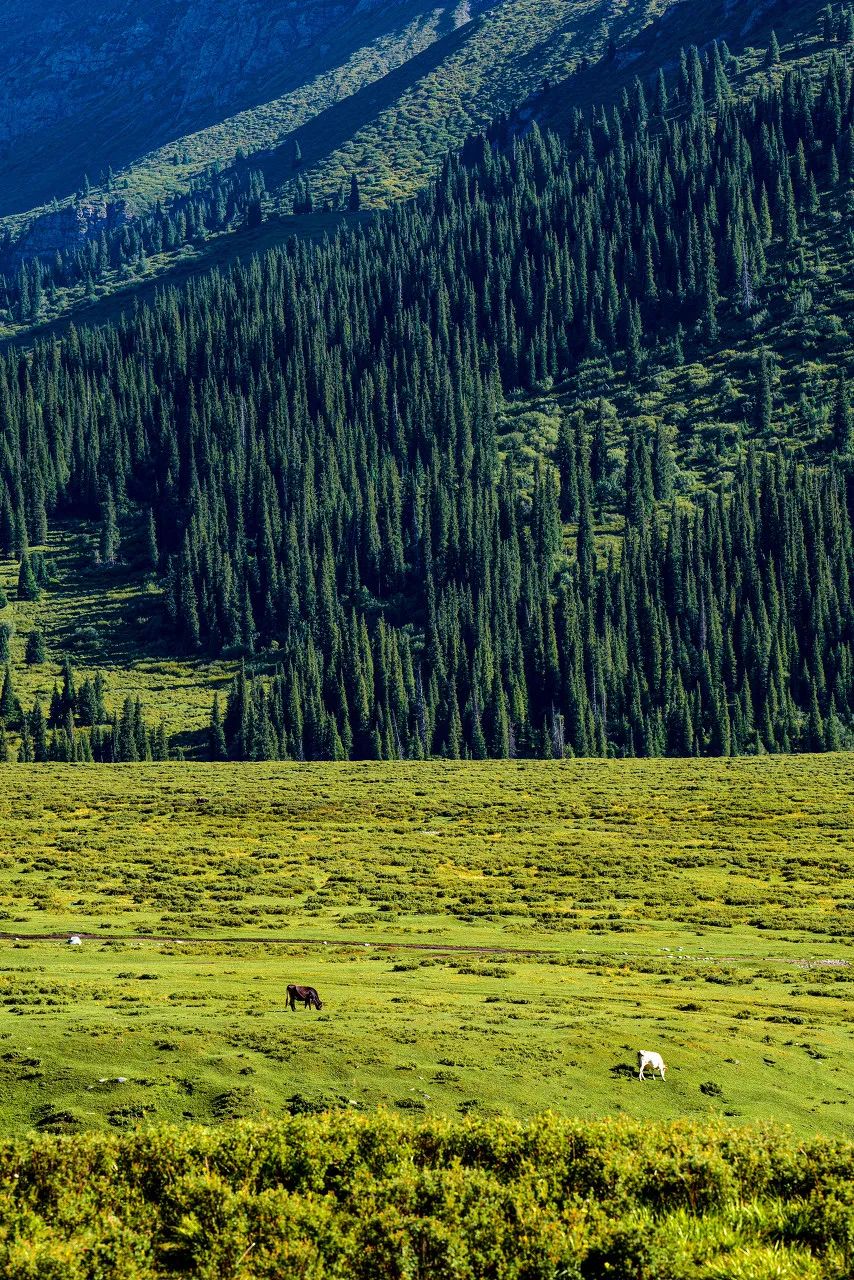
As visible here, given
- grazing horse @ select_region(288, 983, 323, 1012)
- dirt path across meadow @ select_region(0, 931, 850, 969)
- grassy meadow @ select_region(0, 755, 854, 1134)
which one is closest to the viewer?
grassy meadow @ select_region(0, 755, 854, 1134)

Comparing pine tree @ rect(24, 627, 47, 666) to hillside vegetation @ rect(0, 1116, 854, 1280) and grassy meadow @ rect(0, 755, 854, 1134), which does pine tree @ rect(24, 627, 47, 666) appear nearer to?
grassy meadow @ rect(0, 755, 854, 1134)

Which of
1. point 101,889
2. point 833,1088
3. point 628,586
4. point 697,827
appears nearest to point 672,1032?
point 833,1088

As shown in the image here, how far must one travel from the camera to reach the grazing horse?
124 feet

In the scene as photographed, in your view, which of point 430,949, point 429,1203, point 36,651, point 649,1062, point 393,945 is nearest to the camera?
point 429,1203

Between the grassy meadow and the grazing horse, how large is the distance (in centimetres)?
62

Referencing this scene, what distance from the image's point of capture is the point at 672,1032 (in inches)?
1433

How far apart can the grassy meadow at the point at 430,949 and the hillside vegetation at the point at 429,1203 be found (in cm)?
695

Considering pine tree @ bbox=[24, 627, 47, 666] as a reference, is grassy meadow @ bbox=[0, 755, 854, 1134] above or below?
below

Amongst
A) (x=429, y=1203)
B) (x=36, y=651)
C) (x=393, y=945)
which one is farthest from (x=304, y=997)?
(x=36, y=651)

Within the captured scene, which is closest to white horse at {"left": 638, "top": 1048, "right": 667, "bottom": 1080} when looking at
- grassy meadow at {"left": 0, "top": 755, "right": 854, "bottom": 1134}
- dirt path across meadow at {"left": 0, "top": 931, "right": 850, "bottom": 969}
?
grassy meadow at {"left": 0, "top": 755, "right": 854, "bottom": 1134}

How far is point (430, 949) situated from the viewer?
52094mm

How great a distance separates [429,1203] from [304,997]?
1983cm

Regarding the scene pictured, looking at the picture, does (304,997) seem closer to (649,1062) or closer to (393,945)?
(649,1062)

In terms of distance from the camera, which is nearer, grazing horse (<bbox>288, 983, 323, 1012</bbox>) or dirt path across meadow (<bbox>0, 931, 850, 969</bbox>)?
grazing horse (<bbox>288, 983, 323, 1012</bbox>)
